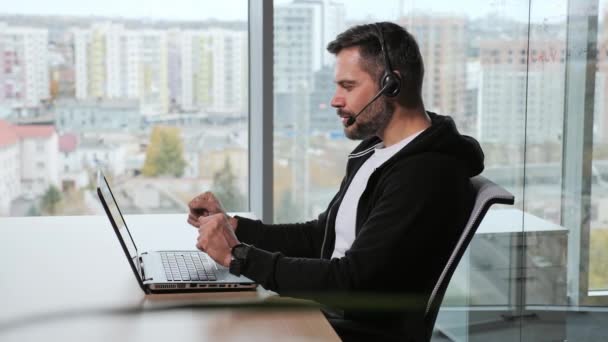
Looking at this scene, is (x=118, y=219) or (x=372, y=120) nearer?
(x=118, y=219)

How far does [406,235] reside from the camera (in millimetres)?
1685

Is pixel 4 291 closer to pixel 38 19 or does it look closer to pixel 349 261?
pixel 349 261

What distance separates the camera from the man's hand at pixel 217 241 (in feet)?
5.65

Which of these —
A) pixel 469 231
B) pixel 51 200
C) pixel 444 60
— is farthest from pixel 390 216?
pixel 51 200

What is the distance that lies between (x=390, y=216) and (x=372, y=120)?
329 millimetres

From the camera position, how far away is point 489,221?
308 centimetres

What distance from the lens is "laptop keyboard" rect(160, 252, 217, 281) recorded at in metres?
1.75

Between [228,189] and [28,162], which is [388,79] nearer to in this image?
[228,189]

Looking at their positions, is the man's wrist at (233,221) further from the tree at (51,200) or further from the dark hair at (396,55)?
the tree at (51,200)

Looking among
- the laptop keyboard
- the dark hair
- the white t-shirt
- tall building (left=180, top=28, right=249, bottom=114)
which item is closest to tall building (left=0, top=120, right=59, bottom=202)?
tall building (left=180, top=28, right=249, bottom=114)

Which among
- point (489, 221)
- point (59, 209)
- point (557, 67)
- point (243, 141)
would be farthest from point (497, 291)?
point (59, 209)

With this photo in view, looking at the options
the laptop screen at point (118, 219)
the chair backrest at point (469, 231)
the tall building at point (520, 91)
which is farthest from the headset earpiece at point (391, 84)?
the tall building at point (520, 91)

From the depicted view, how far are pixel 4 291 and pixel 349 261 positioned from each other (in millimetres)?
682

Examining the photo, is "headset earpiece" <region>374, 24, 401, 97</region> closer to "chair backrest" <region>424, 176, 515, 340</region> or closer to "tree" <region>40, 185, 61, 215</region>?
"chair backrest" <region>424, 176, 515, 340</region>
